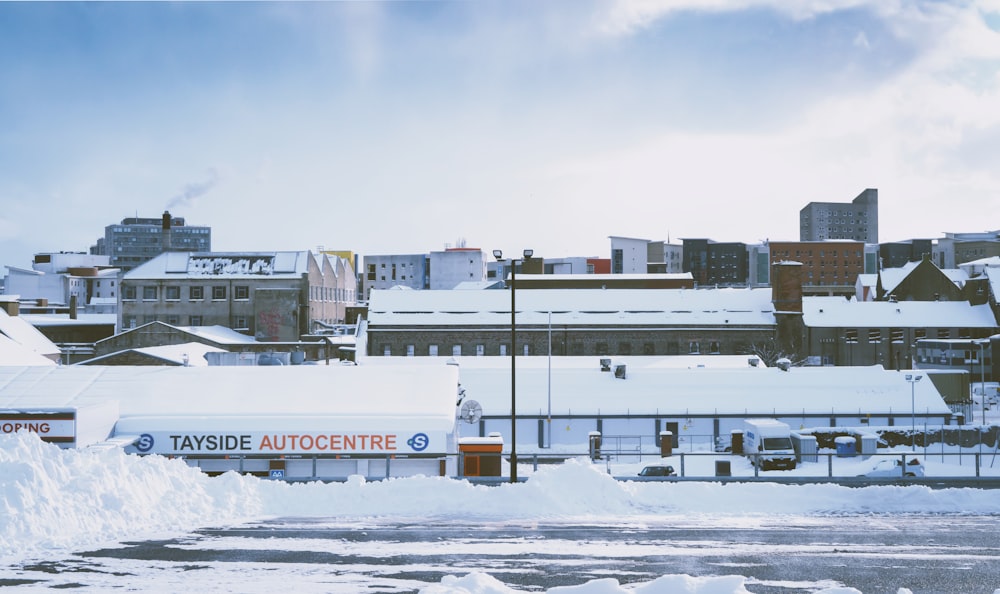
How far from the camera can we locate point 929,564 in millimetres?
17781

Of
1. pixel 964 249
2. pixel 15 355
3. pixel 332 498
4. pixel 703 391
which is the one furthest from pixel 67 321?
pixel 964 249

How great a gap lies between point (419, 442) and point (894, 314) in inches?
2732

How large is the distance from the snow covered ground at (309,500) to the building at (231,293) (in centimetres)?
6329

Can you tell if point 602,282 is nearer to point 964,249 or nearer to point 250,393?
point 250,393

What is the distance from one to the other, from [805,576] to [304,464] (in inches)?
733

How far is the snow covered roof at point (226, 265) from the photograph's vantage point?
86562 mm

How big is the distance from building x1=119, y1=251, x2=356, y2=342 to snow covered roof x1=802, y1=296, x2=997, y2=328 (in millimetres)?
50377

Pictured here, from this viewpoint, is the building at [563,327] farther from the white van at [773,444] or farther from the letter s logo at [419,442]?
the letter s logo at [419,442]

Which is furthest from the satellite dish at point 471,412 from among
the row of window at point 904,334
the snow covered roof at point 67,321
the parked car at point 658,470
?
the snow covered roof at point 67,321

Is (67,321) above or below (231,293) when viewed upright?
below

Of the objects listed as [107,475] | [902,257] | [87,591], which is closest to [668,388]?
[107,475]

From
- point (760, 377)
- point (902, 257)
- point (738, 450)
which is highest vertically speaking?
point (902, 257)

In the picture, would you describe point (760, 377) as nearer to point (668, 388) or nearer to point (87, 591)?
point (668, 388)

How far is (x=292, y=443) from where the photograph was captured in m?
29.7
